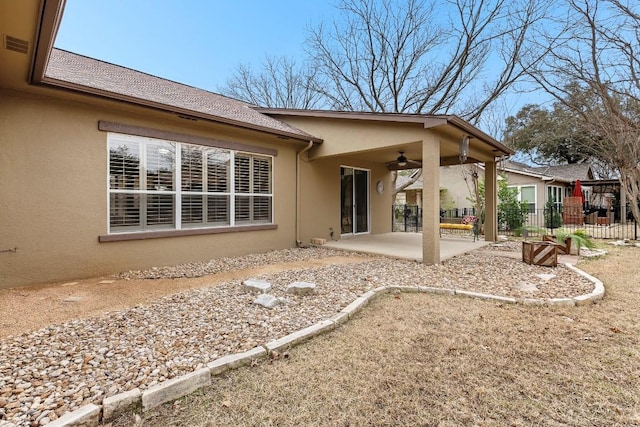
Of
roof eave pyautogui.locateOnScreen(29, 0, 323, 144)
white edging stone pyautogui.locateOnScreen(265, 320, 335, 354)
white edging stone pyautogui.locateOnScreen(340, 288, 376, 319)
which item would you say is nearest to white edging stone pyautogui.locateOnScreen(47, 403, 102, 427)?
white edging stone pyautogui.locateOnScreen(265, 320, 335, 354)

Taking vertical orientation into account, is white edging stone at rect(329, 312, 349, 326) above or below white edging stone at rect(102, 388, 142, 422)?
above

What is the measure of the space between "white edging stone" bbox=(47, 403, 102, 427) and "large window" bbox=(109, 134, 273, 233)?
4.40m

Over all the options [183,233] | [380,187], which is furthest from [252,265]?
[380,187]

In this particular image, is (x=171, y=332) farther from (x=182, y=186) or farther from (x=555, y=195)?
(x=555, y=195)

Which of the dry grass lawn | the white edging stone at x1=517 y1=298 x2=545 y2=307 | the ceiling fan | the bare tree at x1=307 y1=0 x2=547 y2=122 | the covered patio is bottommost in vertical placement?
the dry grass lawn

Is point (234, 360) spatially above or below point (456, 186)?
below

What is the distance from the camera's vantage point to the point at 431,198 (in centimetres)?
670

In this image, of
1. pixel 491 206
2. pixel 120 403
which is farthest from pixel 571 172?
pixel 120 403

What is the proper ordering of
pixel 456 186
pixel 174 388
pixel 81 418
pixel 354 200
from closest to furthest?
pixel 81 418, pixel 174 388, pixel 354 200, pixel 456 186

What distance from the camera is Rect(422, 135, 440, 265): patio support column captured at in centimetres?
664

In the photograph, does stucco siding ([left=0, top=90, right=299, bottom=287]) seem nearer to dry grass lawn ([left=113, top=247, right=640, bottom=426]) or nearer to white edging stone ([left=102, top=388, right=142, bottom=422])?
white edging stone ([left=102, top=388, right=142, bottom=422])

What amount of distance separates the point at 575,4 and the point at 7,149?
13035 millimetres

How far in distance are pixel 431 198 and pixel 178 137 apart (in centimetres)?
530

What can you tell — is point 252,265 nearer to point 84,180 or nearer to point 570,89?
point 84,180
